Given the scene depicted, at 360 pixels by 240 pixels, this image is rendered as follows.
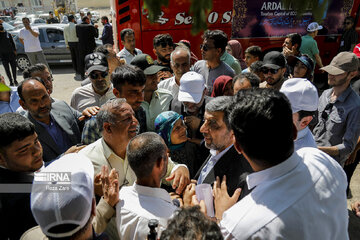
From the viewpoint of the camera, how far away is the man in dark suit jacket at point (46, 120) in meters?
2.51

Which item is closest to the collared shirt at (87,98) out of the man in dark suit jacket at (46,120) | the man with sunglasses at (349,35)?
the man in dark suit jacket at (46,120)

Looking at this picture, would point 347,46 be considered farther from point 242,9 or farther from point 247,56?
point 247,56

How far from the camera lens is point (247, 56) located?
A: 193 inches

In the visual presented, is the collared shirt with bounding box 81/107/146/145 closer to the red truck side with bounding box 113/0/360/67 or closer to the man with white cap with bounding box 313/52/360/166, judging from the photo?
the man with white cap with bounding box 313/52/360/166

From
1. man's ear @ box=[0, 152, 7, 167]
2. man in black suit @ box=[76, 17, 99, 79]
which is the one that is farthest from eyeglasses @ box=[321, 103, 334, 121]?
man in black suit @ box=[76, 17, 99, 79]

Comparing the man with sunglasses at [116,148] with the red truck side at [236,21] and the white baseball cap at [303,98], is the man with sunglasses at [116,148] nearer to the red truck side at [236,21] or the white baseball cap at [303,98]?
the white baseball cap at [303,98]

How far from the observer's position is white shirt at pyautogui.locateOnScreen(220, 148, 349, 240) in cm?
112

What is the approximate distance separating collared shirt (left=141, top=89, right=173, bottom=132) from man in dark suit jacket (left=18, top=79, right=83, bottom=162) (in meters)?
0.83

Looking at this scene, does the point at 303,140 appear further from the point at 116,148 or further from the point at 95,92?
the point at 95,92

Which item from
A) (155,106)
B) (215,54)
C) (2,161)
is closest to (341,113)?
(215,54)

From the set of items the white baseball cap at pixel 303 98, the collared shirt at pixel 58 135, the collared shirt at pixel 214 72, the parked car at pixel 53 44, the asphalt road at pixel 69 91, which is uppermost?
the white baseball cap at pixel 303 98

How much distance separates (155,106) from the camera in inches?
122

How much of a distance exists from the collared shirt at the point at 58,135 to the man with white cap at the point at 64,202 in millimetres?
1429

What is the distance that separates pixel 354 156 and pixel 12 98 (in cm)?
458
